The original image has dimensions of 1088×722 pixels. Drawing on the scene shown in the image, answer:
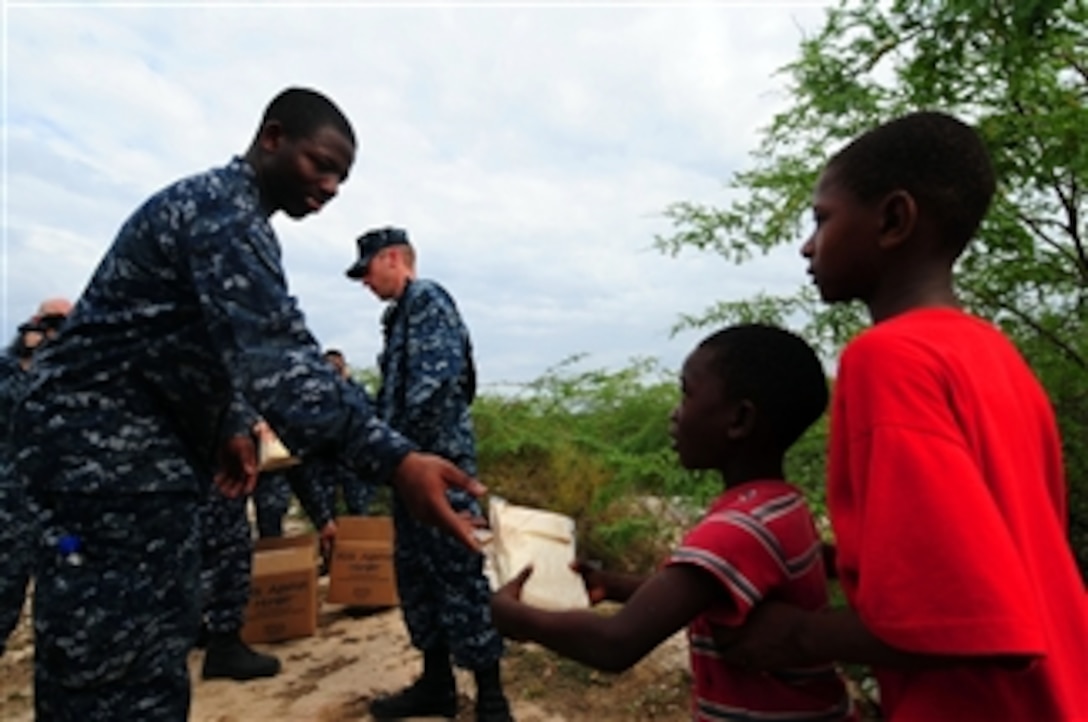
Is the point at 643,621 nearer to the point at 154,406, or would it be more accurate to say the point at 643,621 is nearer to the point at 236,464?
the point at 154,406

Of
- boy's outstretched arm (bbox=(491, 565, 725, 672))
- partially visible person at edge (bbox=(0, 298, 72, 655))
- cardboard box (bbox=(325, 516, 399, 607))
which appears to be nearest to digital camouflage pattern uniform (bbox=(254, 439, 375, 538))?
cardboard box (bbox=(325, 516, 399, 607))

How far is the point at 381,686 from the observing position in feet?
13.1

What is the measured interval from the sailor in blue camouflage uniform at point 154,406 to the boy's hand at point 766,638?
2.79 feet

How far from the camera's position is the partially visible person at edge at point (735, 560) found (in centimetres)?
126

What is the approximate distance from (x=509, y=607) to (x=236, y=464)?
151 centimetres

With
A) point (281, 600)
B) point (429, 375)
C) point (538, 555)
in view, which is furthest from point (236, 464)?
point (281, 600)

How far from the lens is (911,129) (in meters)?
1.23

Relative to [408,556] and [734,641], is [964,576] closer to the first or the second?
[734,641]

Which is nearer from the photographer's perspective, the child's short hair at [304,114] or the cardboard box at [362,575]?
the child's short hair at [304,114]

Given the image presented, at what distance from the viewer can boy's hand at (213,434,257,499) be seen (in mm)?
2609

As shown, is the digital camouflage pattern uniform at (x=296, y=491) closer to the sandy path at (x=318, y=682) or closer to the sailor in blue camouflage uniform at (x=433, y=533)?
the sandy path at (x=318, y=682)

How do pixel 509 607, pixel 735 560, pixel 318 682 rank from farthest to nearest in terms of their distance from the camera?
pixel 318 682
pixel 509 607
pixel 735 560

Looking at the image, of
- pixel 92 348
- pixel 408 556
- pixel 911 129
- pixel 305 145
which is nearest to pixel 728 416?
pixel 911 129

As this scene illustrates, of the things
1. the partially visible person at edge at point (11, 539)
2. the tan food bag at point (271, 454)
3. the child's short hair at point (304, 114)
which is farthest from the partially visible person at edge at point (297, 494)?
the child's short hair at point (304, 114)
